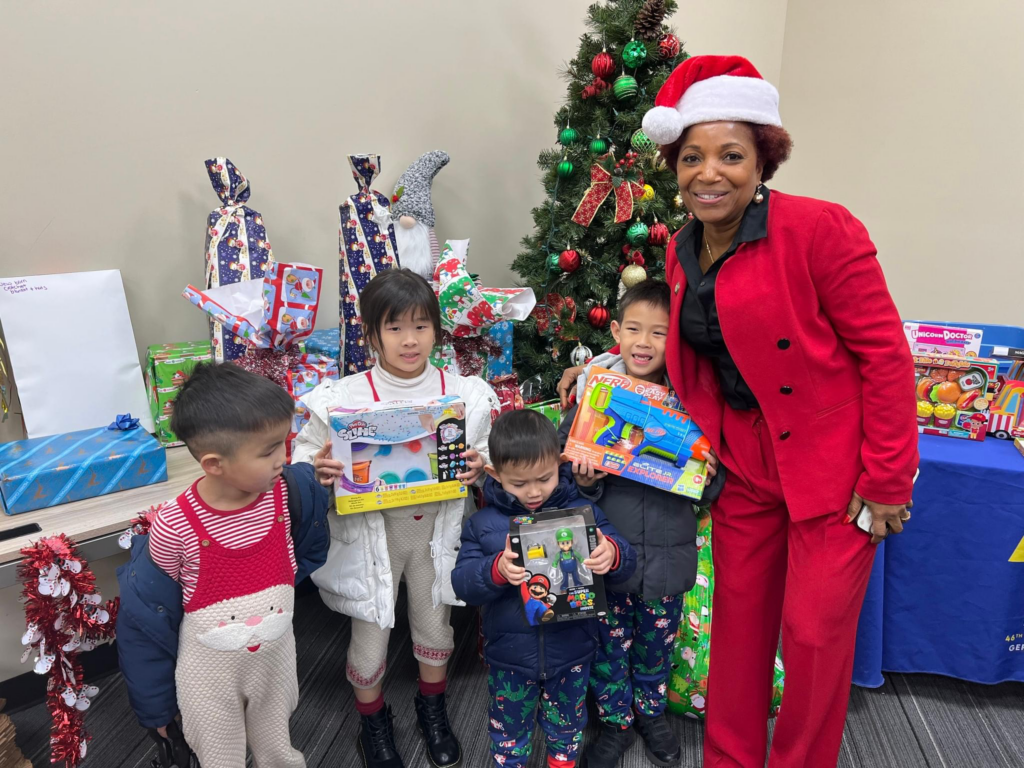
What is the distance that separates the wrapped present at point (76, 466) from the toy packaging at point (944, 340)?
2602mm

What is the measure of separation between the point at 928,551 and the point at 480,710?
162cm

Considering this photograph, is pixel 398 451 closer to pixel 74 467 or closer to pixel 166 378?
pixel 74 467

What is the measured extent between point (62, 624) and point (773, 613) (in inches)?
74.1

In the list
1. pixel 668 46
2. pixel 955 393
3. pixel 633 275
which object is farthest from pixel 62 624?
pixel 955 393

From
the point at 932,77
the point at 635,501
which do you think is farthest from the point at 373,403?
the point at 932,77

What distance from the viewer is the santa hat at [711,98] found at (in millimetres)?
1363

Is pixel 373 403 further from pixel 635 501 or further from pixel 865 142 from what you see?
pixel 865 142

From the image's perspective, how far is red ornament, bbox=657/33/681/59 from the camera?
91.7 inches

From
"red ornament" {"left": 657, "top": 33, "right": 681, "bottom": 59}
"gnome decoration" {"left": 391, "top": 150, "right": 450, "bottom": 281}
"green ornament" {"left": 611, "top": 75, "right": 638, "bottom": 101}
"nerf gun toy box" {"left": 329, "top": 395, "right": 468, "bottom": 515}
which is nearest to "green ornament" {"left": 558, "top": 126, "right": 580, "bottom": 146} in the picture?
"green ornament" {"left": 611, "top": 75, "right": 638, "bottom": 101}

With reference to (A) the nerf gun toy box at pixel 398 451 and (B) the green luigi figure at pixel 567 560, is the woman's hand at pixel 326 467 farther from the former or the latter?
(B) the green luigi figure at pixel 567 560

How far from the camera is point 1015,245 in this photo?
10.4 feet

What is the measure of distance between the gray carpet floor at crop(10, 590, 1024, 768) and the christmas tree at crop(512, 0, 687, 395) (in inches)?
51.3

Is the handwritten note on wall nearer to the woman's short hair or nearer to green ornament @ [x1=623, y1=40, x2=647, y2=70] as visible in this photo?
the woman's short hair

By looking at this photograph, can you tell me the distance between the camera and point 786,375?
1.44 meters
